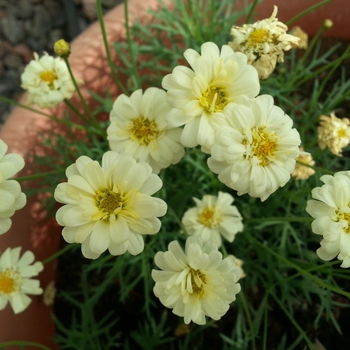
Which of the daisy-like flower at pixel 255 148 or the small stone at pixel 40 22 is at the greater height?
the daisy-like flower at pixel 255 148

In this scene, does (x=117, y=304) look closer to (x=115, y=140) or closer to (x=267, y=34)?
(x=115, y=140)

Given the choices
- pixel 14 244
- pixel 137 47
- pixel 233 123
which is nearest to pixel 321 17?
pixel 137 47

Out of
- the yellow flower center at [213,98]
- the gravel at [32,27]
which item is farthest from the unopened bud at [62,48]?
the gravel at [32,27]

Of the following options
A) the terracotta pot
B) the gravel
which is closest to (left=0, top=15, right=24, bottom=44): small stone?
the gravel

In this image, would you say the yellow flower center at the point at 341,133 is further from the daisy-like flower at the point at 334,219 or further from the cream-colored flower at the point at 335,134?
the daisy-like flower at the point at 334,219

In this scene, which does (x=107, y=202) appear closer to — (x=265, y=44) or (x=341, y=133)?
(x=265, y=44)

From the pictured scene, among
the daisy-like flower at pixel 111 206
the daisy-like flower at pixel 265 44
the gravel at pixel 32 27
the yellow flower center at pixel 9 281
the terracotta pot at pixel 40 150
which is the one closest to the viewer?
the daisy-like flower at pixel 111 206

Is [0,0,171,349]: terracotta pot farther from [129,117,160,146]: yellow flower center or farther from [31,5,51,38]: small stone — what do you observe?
[31,5,51,38]: small stone
